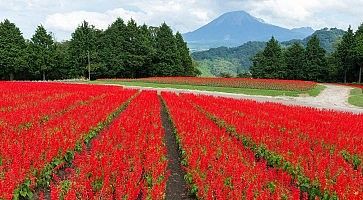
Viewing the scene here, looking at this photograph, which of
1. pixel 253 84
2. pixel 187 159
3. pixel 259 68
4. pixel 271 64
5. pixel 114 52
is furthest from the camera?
pixel 259 68

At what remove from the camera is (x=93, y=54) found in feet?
226

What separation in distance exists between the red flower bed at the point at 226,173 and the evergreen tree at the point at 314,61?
62.2 meters

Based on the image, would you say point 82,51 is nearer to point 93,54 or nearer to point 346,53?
point 93,54

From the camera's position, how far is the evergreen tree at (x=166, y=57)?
73250 mm

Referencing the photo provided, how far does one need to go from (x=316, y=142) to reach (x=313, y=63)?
204 ft

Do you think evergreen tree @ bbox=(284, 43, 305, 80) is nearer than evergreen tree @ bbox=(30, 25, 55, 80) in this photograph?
No

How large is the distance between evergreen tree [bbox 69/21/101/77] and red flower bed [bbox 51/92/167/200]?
59530 mm

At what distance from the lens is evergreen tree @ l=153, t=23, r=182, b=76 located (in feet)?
240

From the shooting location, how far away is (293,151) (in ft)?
31.4

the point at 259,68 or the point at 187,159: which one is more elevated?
the point at 259,68

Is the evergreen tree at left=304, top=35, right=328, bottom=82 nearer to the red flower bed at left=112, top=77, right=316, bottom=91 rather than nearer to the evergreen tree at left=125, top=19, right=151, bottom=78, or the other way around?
the red flower bed at left=112, top=77, right=316, bottom=91

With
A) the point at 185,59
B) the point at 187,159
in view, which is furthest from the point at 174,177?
the point at 185,59

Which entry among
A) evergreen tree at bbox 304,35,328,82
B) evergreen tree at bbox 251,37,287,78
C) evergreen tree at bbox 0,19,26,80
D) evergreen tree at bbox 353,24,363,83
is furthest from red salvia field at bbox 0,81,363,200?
evergreen tree at bbox 251,37,287,78

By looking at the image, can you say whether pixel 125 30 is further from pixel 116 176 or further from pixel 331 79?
pixel 116 176
